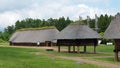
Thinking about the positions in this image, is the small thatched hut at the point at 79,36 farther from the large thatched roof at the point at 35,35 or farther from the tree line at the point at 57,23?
the tree line at the point at 57,23

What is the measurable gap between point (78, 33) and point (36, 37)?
3438 centimetres

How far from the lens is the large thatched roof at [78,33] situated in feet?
143

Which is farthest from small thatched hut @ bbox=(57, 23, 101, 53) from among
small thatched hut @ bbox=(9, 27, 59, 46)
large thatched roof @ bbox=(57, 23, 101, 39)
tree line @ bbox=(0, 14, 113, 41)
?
tree line @ bbox=(0, 14, 113, 41)

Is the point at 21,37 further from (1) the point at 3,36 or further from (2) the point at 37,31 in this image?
(1) the point at 3,36

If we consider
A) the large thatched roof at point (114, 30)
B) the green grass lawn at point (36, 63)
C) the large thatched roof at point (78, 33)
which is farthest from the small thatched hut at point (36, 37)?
the green grass lawn at point (36, 63)

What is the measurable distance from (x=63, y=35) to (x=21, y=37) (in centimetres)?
3897

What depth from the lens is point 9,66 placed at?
68.6 ft

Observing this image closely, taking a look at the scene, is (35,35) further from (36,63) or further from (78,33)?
(36,63)

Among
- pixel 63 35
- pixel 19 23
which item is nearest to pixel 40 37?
pixel 63 35

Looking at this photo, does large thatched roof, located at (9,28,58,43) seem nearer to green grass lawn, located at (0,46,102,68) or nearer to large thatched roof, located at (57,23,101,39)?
large thatched roof, located at (57,23,101,39)

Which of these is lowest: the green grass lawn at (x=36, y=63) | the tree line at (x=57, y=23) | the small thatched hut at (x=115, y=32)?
the green grass lawn at (x=36, y=63)

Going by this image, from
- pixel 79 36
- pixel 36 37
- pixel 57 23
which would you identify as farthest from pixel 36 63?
pixel 57 23

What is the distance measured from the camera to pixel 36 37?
77562 millimetres

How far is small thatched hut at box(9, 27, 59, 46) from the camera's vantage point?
7456 cm
